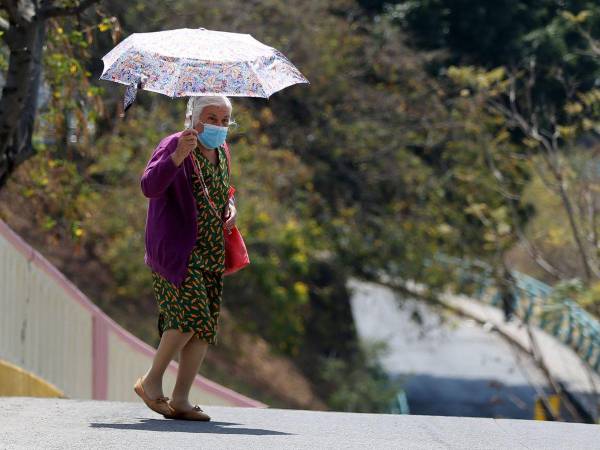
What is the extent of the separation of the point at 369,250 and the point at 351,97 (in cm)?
303

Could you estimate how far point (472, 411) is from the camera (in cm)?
2988

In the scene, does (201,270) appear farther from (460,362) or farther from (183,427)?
(460,362)

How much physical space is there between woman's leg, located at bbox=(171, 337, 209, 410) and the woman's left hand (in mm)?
618

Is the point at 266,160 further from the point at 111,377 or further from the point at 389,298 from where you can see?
the point at 111,377

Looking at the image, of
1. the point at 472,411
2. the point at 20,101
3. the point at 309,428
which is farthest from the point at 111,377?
the point at 472,411

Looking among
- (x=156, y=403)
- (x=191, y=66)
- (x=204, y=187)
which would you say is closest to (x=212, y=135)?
(x=204, y=187)

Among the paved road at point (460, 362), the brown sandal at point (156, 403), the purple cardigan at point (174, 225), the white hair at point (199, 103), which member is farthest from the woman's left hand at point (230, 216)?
the paved road at point (460, 362)

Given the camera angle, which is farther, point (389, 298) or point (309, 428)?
point (389, 298)

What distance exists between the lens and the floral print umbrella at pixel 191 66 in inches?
257

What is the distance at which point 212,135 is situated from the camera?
681 cm

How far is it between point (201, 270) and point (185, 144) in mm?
742

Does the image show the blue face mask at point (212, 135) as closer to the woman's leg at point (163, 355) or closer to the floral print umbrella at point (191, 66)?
the floral print umbrella at point (191, 66)

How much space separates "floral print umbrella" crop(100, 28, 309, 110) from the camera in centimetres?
652

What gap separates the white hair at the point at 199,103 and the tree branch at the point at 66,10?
2336 millimetres
